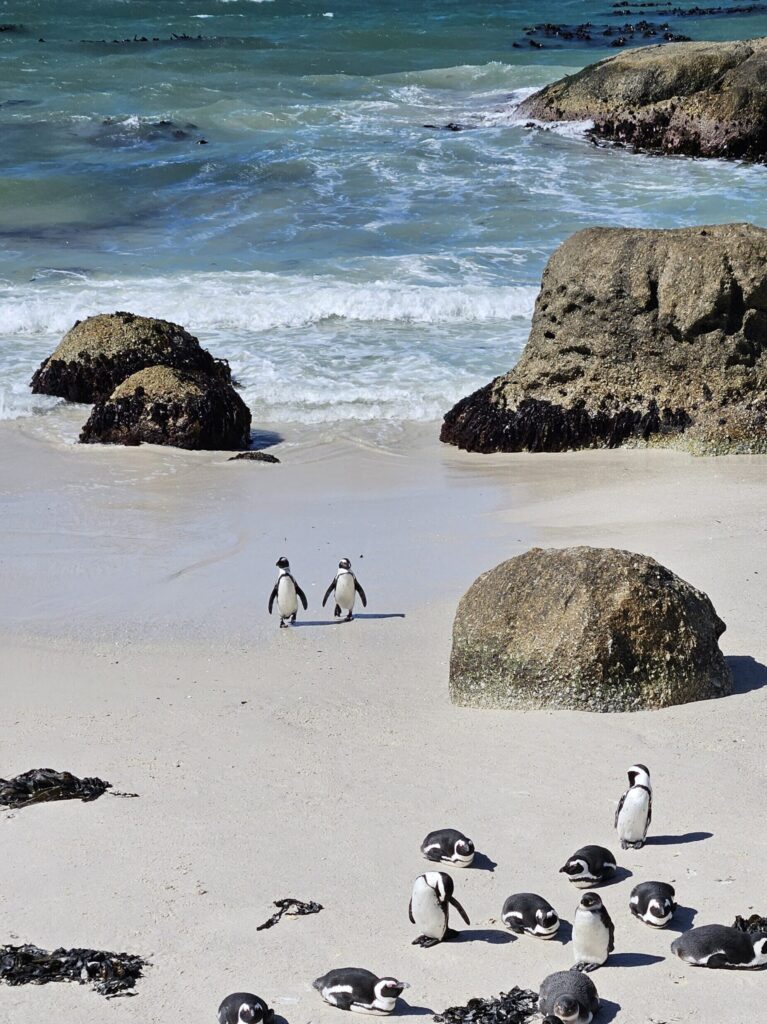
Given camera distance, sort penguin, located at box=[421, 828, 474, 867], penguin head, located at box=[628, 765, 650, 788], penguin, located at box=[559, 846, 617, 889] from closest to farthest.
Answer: penguin, located at box=[559, 846, 617, 889] < penguin, located at box=[421, 828, 474, 867] < penguin head, located at box=[628, 765, 650, 788]

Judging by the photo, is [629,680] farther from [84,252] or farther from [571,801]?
[84,252]

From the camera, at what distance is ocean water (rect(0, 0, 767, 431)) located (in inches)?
608

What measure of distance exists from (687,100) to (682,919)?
23.3m

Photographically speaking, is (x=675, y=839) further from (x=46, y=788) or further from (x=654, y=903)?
(x=46, y=788)

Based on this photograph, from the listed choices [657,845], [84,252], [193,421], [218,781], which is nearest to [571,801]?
[657,845]

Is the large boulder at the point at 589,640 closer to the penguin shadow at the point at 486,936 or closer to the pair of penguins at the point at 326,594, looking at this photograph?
the pair of penguins at the point at 326,594

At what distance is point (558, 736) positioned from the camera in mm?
6262

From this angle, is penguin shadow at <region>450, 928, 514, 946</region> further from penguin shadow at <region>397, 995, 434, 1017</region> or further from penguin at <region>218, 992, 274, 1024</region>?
penguin at <region>218, 992, 274, 1024</region>

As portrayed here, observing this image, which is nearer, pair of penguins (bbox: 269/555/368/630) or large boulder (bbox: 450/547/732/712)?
large boulder (bbox: 450/547/732/712)

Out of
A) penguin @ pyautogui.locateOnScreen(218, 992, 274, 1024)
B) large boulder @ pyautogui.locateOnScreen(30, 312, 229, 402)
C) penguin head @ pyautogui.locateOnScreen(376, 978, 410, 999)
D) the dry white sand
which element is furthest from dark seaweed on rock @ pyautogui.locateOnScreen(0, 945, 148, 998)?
large boulder @ pyautogui.locateOnScreen(30, 312, 229, 402)

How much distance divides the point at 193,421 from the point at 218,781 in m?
6.57

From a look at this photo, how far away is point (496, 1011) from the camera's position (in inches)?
174

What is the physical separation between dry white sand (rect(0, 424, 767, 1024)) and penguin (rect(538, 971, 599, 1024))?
0.16 meters

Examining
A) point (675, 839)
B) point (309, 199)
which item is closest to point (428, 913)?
point (675, 839)
